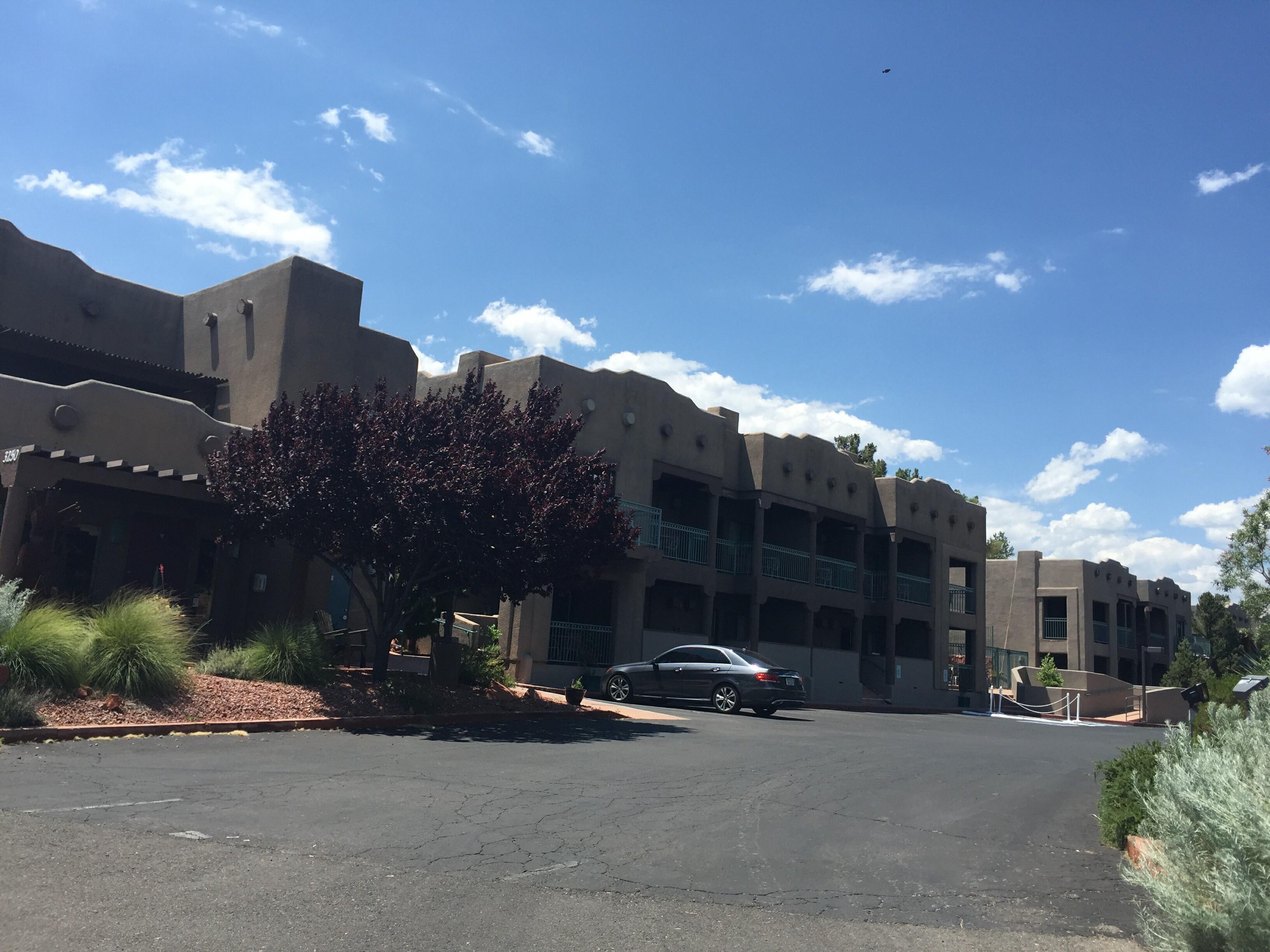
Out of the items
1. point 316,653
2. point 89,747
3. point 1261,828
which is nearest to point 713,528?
point 316,653

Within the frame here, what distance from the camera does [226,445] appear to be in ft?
59.0

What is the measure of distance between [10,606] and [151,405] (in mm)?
7766

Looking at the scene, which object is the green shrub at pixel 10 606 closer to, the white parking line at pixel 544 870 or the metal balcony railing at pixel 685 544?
the white parking line at pixel 544 870

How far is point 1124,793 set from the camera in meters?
9.10

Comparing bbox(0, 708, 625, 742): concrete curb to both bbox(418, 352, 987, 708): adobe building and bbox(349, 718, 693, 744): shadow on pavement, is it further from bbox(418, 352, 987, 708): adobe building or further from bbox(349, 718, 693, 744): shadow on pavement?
bbox(418, 352, 987, 708): adobe building

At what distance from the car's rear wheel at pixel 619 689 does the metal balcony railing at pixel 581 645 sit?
7.78ft

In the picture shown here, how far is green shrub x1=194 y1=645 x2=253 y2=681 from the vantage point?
15953 millimetres

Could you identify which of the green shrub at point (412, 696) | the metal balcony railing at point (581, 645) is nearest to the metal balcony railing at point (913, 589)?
the metal balcony railing at point (581, 645)

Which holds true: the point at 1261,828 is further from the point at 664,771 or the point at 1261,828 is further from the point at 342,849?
the point at 664,771

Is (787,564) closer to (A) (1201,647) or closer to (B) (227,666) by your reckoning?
(B) (227,666)

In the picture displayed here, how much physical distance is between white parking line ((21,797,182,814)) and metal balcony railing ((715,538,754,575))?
78.8ft

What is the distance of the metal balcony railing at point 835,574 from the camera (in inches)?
1373

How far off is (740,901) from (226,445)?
14168 mm

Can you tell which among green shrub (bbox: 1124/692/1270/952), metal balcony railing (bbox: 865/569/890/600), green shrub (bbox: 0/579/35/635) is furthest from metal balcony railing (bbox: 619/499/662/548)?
green shrub (bbox: 1124/692/1270/952)
